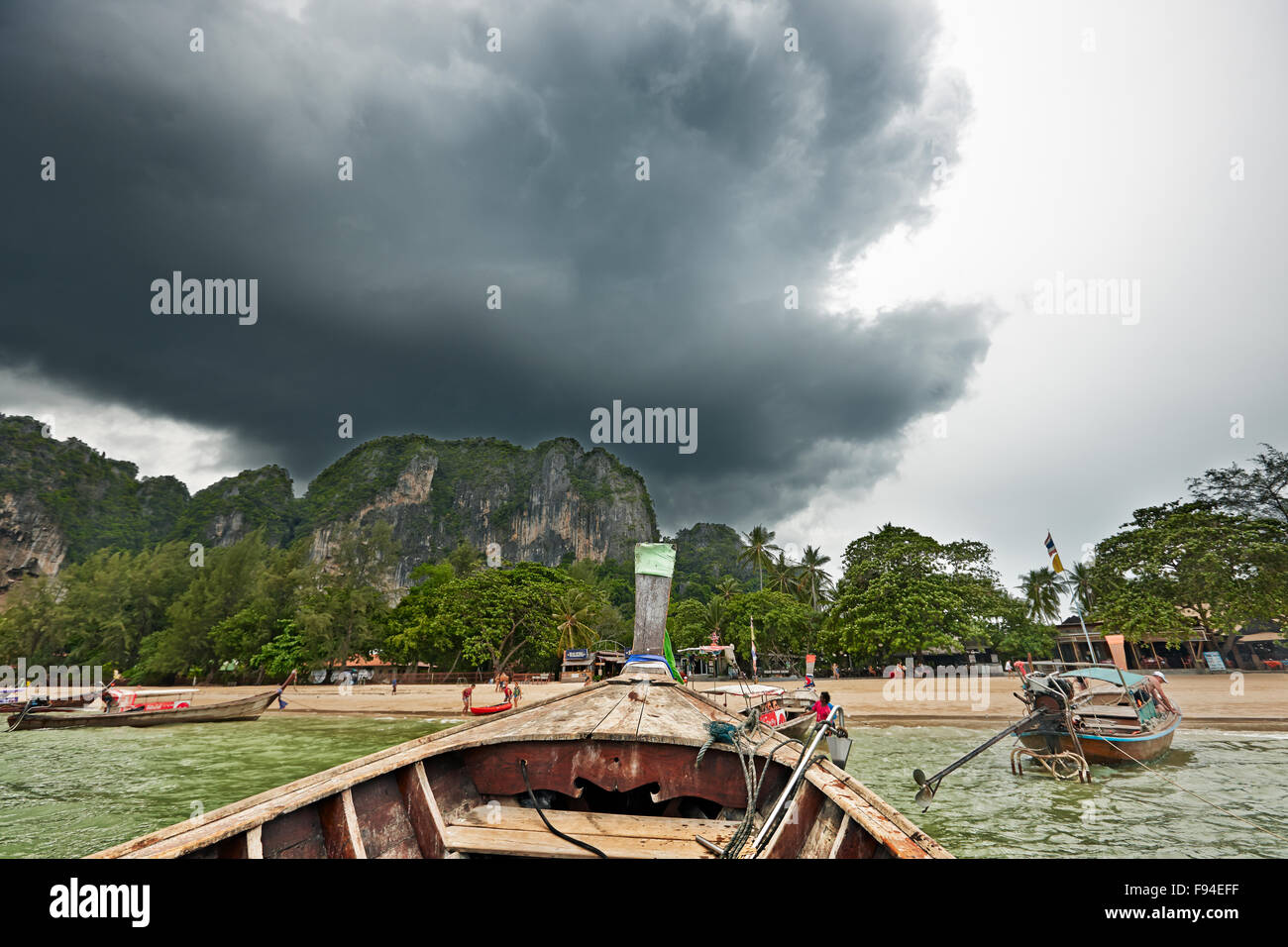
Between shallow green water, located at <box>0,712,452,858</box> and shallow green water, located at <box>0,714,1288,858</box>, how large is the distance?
0.16 ft

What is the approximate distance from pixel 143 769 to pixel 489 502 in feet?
317

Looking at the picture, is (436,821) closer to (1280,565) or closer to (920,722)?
(920,722)

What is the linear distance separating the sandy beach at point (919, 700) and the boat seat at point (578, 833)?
30.8 feet

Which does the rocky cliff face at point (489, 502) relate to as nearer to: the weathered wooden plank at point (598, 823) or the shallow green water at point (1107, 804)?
the shallow green water at point (1107, 804)

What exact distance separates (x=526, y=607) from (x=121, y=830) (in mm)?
27823

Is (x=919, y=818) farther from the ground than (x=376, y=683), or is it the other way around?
(x=919, y=818)

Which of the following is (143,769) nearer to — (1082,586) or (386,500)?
(1082,586)

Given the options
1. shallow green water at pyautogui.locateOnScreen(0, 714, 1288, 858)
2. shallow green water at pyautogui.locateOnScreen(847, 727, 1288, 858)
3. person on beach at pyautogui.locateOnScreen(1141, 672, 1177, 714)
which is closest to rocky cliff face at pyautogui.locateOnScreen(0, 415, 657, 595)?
shallow green water at pyautogui.locateOnScreen(0, 714, 1288, 858)

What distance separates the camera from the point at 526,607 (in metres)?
35.8

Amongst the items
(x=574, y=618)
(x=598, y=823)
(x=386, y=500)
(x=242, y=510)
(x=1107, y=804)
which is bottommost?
(x=574, y=618)

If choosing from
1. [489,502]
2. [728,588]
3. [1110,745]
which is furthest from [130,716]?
[489,502]

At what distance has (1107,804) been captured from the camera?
8.31 meters
